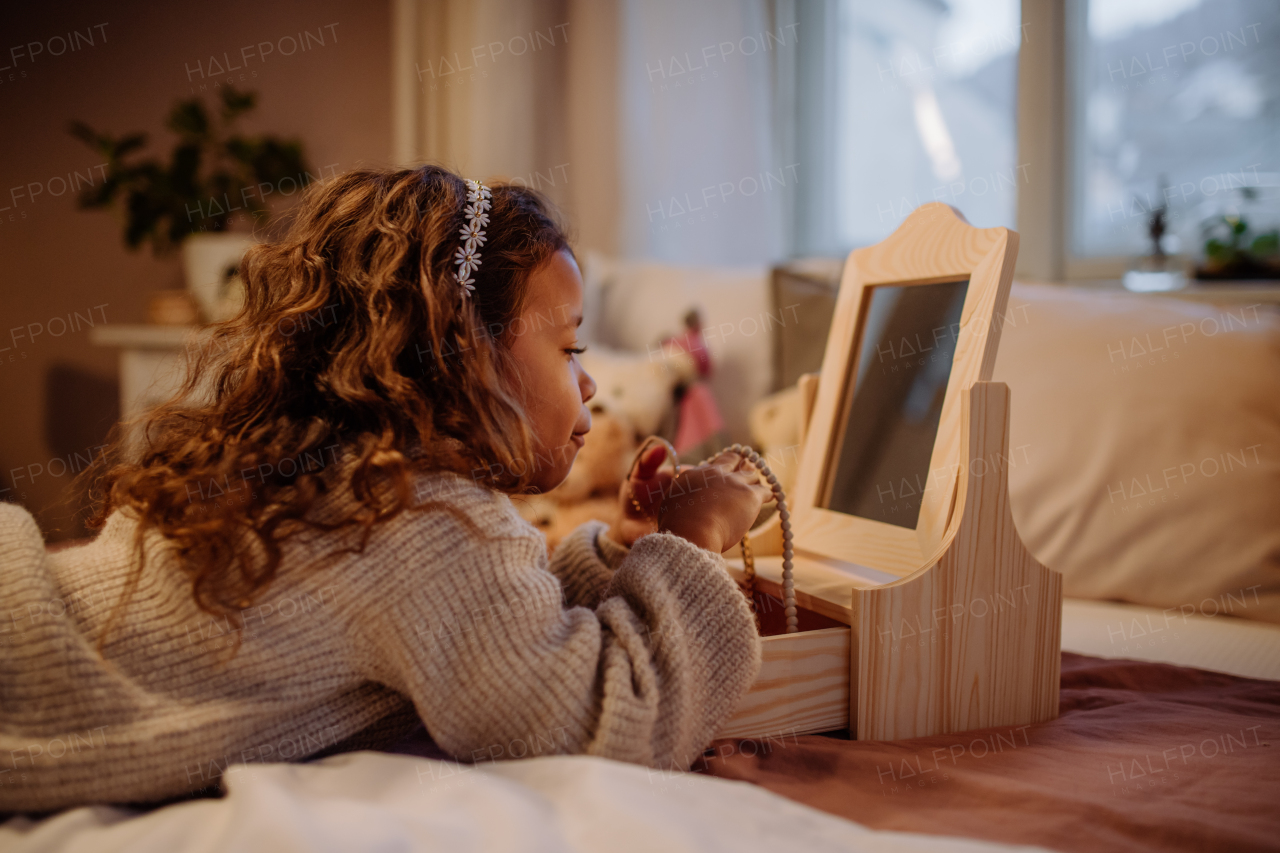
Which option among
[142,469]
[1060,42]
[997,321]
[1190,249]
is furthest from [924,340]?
[1060,42]

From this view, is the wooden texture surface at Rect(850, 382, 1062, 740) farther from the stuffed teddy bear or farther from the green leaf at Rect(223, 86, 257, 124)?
the green leaf at Rect(223, 86, 257, 124)

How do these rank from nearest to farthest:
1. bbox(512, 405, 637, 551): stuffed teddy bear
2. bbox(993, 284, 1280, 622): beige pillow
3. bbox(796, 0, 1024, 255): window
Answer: bbox(993, 284, 1280, 622): beige pillow
bbox(512, 405, 637, 551): stuffed teddy bear
bbox(796, 0, 1024, 255): window

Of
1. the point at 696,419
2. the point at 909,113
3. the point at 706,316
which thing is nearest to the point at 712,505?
the point at 696,419

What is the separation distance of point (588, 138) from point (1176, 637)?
186cm

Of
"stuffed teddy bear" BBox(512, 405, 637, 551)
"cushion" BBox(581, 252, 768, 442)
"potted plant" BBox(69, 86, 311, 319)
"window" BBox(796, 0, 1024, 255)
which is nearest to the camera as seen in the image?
"stuffed teddy bear" BBox(512, 405, 637, 551)

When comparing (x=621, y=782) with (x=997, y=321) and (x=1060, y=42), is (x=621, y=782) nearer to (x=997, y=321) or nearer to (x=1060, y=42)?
(x=997, y=321)

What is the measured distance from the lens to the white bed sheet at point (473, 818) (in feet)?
1.64

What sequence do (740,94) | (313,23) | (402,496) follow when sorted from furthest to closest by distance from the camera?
(313,23), (740,94), (402,496)

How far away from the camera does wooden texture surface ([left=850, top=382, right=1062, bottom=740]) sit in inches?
29.2

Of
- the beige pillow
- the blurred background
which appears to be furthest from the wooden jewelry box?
the blurred background

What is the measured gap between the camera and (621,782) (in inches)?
22.1

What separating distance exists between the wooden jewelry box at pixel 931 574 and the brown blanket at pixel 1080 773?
0.09 ft

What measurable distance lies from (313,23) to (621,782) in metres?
2.61

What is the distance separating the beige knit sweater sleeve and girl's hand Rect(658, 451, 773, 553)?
13 cm
